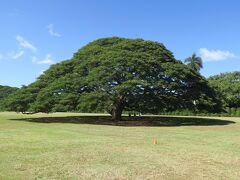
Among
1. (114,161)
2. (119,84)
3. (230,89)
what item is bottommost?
(114,161)

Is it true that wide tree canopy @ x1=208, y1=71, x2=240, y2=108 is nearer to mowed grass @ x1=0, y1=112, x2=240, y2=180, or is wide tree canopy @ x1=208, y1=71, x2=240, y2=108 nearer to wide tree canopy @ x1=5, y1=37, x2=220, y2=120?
wide tree canopy @ x1=5, y1=37, x2=220, y2=120

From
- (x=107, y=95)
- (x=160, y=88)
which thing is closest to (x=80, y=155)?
(x=107, y=95)

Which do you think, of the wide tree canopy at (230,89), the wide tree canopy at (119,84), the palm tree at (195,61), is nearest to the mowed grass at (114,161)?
the wide tree canopy at (119,84)

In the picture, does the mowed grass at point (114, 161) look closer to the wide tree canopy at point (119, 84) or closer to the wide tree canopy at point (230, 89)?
the wide tree canopy at point (119, 84)

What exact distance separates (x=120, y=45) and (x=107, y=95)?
6466 mm

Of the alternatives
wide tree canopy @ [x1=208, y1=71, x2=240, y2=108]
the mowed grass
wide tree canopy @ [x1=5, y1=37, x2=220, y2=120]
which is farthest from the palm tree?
the mowed grass

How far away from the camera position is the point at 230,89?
211 feet

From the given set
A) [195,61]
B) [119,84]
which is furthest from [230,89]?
[119,84]

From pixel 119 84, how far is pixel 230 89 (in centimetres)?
4033

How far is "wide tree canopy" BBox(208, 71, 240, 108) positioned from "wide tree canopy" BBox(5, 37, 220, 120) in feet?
97.8

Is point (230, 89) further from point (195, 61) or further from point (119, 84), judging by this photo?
point (119, 84)

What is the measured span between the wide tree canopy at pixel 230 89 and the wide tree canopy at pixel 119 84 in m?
29.8

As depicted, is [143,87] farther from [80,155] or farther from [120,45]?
[80,155]

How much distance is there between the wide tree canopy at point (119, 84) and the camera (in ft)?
93.7
